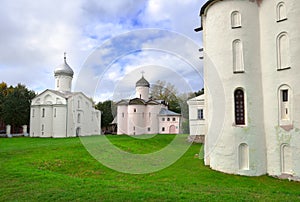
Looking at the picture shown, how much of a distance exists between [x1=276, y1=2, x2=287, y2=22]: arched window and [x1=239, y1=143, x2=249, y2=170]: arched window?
7.57m

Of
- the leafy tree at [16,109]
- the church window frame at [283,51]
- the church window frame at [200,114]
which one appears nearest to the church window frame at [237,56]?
the church window frame at [283,51]

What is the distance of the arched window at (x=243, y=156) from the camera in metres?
14.8

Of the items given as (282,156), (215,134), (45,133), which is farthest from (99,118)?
(282,156)

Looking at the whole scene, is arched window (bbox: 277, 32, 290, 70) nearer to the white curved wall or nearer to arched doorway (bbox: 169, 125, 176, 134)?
the white curved wall

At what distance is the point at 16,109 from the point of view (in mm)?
49438

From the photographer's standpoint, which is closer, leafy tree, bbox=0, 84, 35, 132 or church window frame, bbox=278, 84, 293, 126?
church window frame, bbox=278, 84, 293, 126

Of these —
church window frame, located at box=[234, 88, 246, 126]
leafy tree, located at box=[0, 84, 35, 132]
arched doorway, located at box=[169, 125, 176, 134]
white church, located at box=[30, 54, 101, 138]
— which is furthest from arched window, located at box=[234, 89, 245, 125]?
leafy tree, located at box=[0, 84, 35, 132]

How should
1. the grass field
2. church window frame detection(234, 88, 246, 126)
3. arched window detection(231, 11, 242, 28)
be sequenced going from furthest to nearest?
arched window detection(231, 11, 242, 28), church window frame detection(234, 88, 246, 126), the grass field

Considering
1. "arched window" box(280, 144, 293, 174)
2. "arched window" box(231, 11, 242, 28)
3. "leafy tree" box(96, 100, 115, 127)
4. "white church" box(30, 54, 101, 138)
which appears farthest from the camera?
"white church" box(30, 54, 101, 138)

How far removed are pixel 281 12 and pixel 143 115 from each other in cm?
1356

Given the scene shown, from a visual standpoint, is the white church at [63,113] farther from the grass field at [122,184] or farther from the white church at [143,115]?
the grass field at [122,184]

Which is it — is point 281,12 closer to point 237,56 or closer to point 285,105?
point 237,56

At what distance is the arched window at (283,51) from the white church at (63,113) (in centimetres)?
3157

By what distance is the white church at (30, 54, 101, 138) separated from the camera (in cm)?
4266
